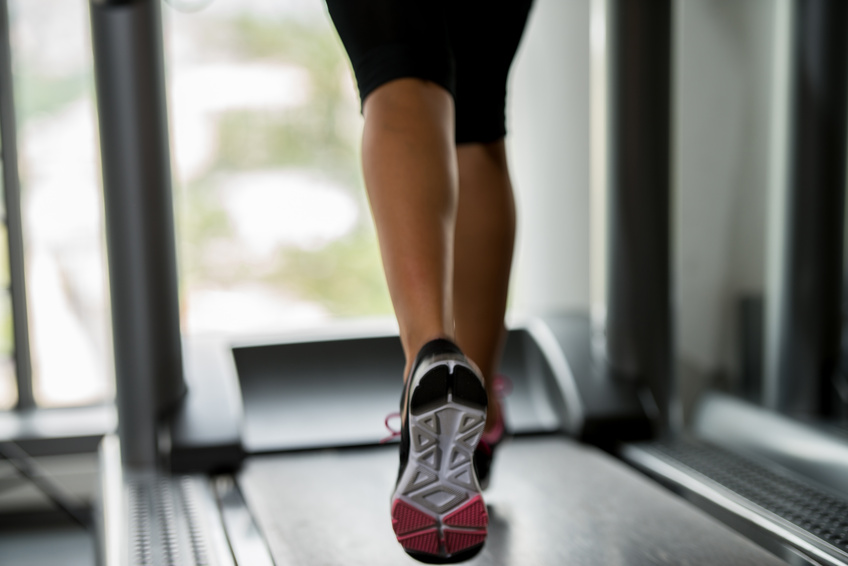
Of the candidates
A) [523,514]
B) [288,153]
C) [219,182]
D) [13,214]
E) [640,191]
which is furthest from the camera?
[288,153]

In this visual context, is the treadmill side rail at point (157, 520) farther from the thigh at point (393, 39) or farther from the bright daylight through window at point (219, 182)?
the bright daylight through window at point (219, 182)

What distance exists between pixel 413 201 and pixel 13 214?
78.4 inches

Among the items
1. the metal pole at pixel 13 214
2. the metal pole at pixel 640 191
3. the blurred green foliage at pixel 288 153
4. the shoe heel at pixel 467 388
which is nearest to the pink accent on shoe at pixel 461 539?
the shoe heel at pixel 467 388

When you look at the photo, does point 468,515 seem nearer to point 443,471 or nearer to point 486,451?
point 443,471

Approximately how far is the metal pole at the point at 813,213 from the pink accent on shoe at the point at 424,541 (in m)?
1.58

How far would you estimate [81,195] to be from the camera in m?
2.58

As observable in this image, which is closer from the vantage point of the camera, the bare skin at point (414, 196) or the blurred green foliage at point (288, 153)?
the bare skin at point (414, 196)

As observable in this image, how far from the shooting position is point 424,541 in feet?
2.85

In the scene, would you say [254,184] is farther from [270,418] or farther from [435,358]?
[435,358]

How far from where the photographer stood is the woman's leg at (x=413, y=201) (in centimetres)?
86

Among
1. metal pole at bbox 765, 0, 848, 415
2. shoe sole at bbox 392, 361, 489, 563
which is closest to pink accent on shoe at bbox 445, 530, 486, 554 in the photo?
shoe sole at bbox 392, 361, 489, 563

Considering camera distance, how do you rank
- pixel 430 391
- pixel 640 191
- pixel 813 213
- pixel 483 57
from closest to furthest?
1. pixel 430 391
2. pixel 483 57
3. pixel 640 191
4. pixel 813 213

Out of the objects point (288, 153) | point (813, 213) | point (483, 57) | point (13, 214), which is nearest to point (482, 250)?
point (483, 57)

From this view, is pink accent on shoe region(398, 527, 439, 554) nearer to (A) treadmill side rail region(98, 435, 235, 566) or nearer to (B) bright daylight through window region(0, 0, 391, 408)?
(A) treadmill side rail region(98, 435, 235, 566)
